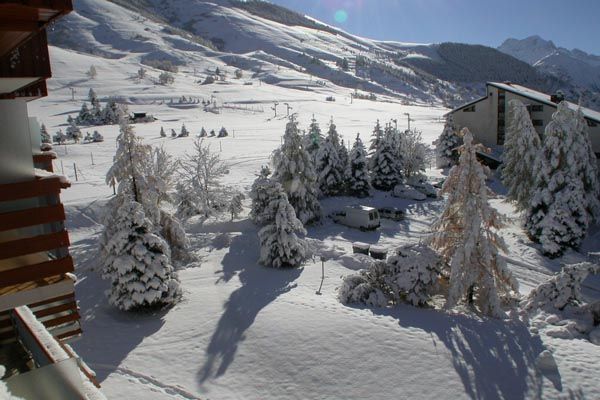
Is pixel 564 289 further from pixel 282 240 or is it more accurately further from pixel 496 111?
pixel 496 111

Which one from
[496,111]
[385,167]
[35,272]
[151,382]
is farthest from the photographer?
[496,111]

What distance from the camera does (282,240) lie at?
2533 cm

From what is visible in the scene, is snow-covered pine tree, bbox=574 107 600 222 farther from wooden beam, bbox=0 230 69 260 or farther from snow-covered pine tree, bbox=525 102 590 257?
wooden beam, bbox=0 230 69 260

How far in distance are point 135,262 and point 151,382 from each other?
5873 mm

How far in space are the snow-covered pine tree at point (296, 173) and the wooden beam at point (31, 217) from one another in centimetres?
2806

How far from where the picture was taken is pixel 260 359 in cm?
1634

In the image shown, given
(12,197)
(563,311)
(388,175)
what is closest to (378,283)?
(563,311)

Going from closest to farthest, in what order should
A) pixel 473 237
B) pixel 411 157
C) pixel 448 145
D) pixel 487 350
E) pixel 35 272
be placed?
1. pixel 35 272
2. pixel 487 350
3. pixel 473 237
4. pixel 411 157
5. pixel 448 145

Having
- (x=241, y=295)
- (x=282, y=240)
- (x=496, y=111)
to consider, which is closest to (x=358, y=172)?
(x=282, y=240)

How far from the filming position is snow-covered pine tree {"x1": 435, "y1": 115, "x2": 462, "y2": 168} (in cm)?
5217

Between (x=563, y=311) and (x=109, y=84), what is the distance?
13539cm

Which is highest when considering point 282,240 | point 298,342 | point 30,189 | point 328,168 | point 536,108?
point 536,108

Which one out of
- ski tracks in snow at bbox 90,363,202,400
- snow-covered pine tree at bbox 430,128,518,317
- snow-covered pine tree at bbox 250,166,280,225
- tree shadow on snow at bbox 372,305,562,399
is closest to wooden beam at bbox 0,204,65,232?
ski tracks in snow at bbox 90,363,202,400

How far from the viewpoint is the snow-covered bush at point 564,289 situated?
2055 cm
